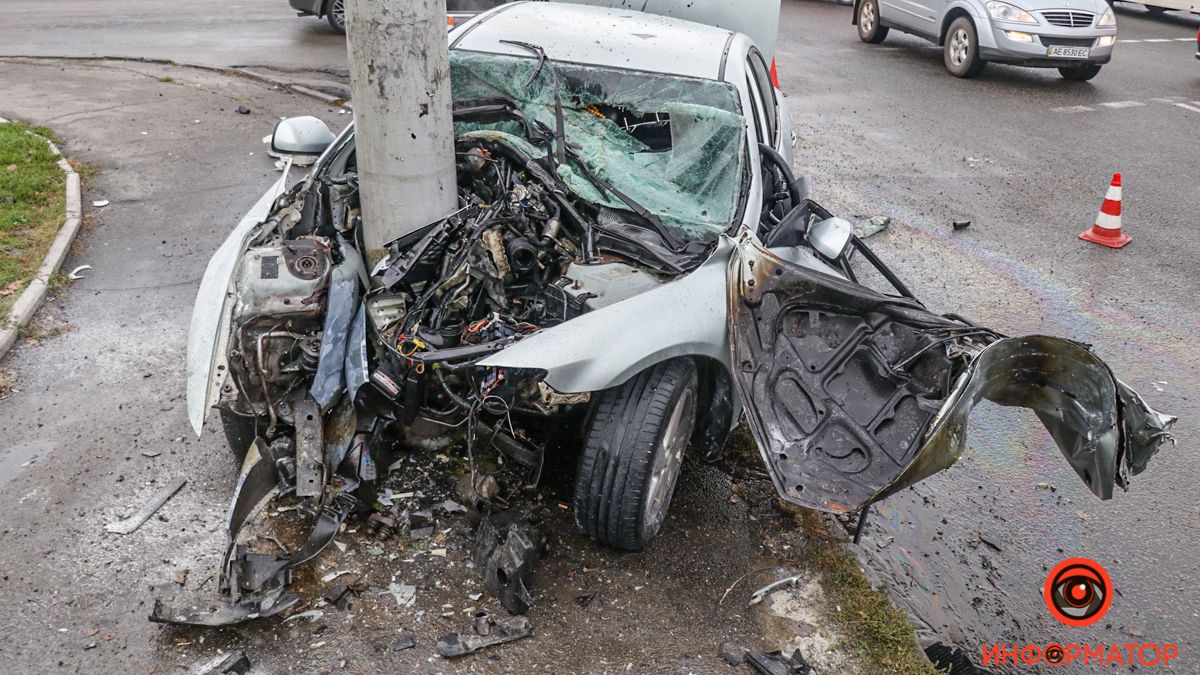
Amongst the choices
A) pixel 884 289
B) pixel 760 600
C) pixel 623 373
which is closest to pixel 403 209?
pixel 623 373

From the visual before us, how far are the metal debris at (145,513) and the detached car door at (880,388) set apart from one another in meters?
2.66

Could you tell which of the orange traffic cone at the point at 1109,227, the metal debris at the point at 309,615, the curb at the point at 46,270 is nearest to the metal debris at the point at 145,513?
the metal debris at the point at 309,615

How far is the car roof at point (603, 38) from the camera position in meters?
5.04

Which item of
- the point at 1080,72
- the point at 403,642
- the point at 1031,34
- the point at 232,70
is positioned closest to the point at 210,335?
the point at 403,642

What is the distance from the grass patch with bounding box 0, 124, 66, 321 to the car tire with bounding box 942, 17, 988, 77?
11.1m

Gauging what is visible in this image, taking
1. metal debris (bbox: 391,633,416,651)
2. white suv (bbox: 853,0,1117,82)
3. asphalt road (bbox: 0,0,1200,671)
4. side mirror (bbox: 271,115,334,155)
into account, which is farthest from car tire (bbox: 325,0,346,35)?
metal debris (bbox: 391,633,416,651)

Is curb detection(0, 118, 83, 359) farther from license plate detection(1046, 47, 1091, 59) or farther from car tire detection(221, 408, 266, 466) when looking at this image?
license plate detection(1046, 47, 1091, 59)

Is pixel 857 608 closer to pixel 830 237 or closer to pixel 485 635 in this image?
pixel 485 635

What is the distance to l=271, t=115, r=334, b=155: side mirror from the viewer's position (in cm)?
517

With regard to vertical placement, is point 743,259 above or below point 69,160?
above

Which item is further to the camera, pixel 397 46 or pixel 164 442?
pixel 164 442

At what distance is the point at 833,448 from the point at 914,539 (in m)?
1.01

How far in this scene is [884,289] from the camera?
6629 millimetres

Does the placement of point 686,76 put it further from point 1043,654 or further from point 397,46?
point 1043,654
